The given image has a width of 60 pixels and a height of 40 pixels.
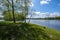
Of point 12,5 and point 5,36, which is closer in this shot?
point 5,36

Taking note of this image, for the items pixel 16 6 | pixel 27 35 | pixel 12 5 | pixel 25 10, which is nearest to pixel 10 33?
pixel 27 35

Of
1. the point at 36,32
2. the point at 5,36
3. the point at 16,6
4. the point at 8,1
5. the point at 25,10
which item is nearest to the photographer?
the point at 5,36

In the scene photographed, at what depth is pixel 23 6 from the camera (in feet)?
95.7

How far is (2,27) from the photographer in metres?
21.2

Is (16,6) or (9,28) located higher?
(16,6)

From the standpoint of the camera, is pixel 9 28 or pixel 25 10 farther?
pixel 25 10

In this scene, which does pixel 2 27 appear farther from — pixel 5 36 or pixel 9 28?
pixel 5 36

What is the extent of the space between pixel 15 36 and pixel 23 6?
1152 cm

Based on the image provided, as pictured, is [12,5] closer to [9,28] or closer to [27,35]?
[9,28]

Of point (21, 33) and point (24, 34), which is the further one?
point (21, 33)

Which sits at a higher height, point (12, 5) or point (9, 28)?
point (12, 5)

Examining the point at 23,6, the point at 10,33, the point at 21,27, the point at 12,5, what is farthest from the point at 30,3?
the point at 10,33

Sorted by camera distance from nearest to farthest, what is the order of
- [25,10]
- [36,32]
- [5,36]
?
[5,36]
[36,32]
[25,10]

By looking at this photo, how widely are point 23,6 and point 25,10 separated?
143 centimetres
